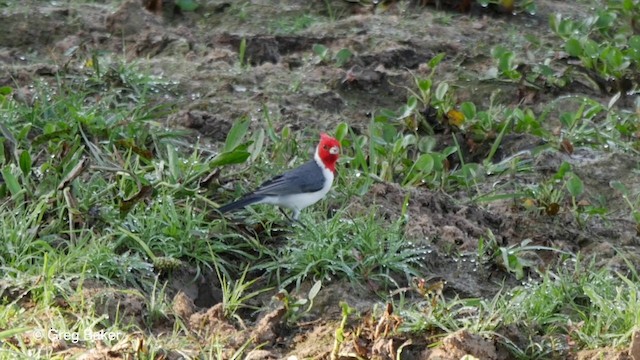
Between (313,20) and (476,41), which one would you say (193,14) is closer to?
(313,20)

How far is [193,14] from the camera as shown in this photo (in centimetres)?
808

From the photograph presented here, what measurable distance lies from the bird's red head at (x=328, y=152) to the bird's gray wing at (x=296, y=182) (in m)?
0.10

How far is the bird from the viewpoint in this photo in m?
5.41

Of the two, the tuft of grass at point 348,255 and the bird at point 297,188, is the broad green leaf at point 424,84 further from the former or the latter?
the tuft of grass at point 348,255

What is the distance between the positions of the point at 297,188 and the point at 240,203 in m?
0.25

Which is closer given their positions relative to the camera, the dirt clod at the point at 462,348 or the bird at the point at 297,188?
the dirt clod at the point at 462,348

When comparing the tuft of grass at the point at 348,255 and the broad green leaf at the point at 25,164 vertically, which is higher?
the broad green leaf at the point at 25,164

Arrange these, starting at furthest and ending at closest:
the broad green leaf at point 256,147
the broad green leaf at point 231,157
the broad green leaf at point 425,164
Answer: the broad green leaf at point 425,164
the broad green leaf at point 256,147
the broad green leaf at point 231,157

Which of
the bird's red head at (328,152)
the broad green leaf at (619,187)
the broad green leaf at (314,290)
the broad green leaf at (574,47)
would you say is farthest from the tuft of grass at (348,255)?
the broad green leaf at (574,47)

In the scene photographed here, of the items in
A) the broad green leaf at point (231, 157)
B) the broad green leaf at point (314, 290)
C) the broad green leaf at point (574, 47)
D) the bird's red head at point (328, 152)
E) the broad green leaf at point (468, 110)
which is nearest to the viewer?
the broad green leaf at point (314, 290)

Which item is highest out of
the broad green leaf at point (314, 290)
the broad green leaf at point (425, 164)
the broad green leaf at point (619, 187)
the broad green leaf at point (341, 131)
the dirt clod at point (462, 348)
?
the dirt clod at point (462, 348)

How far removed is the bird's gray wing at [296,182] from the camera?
541 centimetres

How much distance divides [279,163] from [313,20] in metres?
2.16

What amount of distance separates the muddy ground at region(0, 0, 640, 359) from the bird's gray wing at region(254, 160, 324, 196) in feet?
0.95
